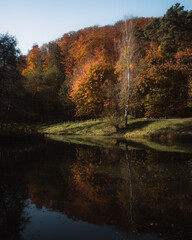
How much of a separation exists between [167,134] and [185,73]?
14379 millimetres

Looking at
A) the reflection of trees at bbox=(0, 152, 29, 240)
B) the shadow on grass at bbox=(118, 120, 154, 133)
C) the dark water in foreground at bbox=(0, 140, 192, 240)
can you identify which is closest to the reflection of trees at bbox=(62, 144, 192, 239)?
the dark water in foreground at bbox=(0, 140, 192, 240)

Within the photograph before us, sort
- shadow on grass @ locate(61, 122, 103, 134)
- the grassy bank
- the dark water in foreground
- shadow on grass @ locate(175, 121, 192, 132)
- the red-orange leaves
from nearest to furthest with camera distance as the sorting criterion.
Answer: the dark water in foreground < the grassy bank < shadow on grass @ locate(175, 121, 192, 132) < shadow on grass @ locate(61, 122, 103, 134) < the red-orange leaves

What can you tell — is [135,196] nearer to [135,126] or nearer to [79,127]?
[135,126]

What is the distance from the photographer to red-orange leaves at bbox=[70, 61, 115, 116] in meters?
31.7

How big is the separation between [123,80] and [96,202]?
23.7 metres

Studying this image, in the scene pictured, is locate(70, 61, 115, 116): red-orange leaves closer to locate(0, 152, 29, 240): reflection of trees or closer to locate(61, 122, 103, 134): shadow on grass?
locate(61, 122, 103, 134): shadow on grass

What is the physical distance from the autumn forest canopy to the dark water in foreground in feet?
53.1

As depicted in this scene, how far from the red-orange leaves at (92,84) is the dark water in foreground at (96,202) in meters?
23.5

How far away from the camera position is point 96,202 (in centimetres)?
512

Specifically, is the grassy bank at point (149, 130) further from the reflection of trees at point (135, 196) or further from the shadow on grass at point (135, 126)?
the reflection of trees at point (135, 196)

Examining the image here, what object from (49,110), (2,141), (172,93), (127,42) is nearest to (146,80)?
(172,93)

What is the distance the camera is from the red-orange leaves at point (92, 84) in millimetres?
31656

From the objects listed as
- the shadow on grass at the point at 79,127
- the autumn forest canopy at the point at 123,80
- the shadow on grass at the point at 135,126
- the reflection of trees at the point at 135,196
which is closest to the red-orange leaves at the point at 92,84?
the autumn forest canopy at the point at 123,80

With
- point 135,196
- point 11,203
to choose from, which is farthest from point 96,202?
point 11,203
